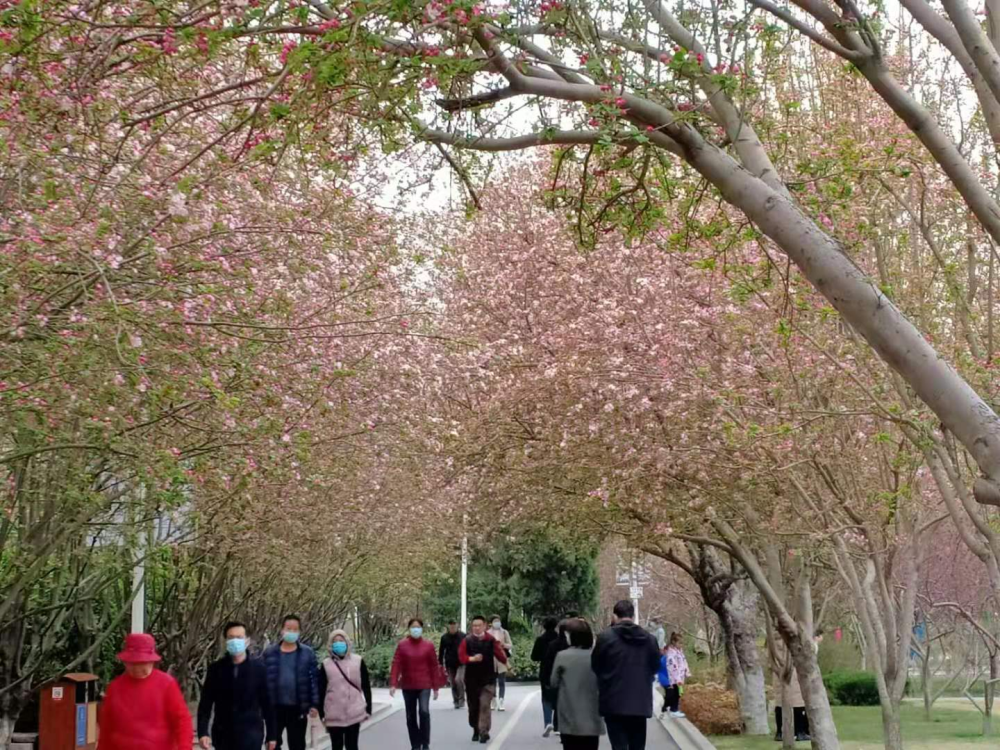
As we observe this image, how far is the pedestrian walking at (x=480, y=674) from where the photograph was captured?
22984 millimetres

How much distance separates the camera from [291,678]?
14750 millimetres

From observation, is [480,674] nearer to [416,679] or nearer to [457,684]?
[416,679]

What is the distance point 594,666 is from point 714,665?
39.7 meters

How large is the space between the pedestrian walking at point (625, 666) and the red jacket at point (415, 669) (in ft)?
19.2

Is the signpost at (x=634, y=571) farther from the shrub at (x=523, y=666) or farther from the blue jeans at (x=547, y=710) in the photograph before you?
the shrub at (x=523, y=666)

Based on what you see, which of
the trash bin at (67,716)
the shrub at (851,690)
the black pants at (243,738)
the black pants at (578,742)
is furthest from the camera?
the shrub at (851,690)

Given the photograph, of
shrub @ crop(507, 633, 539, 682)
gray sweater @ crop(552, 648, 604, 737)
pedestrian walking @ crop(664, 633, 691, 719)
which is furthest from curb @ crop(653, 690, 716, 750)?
shrub @ crop(507, 633, 539, 682)

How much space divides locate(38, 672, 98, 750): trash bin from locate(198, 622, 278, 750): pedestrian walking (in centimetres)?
577

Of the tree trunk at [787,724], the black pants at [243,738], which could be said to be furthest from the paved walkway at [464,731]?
the black pants at [243,738]

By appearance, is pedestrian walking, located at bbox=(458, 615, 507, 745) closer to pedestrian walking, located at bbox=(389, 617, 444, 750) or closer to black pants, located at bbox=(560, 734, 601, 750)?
pedestrian walking, located at bbox=(389, 617, 444, 750)

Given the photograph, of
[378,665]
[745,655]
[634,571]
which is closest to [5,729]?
[745,655]

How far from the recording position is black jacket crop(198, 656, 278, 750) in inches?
501

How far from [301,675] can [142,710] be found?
5.41 meters

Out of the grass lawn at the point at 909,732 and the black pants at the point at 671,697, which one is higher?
the black pants at the point at 671,697
